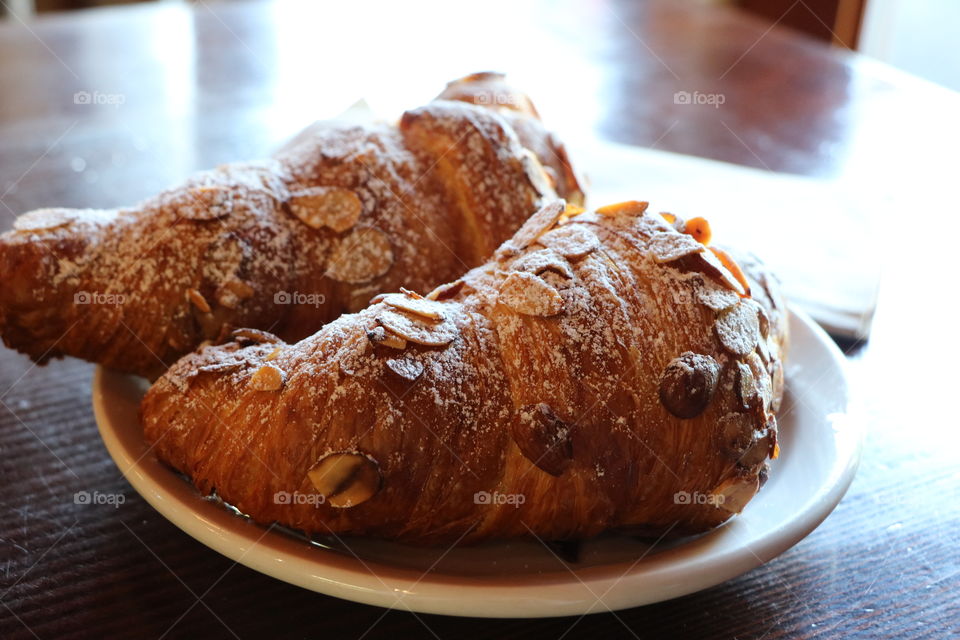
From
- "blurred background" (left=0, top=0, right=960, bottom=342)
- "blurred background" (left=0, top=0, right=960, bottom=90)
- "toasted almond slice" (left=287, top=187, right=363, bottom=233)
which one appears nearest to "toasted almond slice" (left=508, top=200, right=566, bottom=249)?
"toasted almond slice" (left=287, top=187, right=363, bottom=233)

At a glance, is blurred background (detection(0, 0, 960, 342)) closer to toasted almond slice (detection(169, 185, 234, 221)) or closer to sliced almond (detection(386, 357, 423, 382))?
toasted almond slice (detection(169, 185, 234, 221))

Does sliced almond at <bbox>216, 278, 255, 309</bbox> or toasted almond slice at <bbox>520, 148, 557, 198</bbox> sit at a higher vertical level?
toasted almond slice at <bbox>520, 148, 557, 198</bbox>

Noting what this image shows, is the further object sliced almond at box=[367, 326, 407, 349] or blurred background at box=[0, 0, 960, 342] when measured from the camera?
blurred background at box=[0, 0, 960, 342]

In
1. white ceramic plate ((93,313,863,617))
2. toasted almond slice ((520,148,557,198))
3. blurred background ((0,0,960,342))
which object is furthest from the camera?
blurred background ((0,0,960,342))

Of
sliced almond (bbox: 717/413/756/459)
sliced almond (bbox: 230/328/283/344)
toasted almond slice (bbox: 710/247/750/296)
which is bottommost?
sliced almond (bbox: 717/413/756/459)

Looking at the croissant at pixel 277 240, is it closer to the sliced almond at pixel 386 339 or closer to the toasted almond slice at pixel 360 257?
the toasted almond slice at pixel 360 257

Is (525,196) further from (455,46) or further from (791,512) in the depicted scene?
(455,46)

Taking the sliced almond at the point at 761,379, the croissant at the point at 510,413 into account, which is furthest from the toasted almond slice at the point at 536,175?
the sliced almond at the point at 761,379
